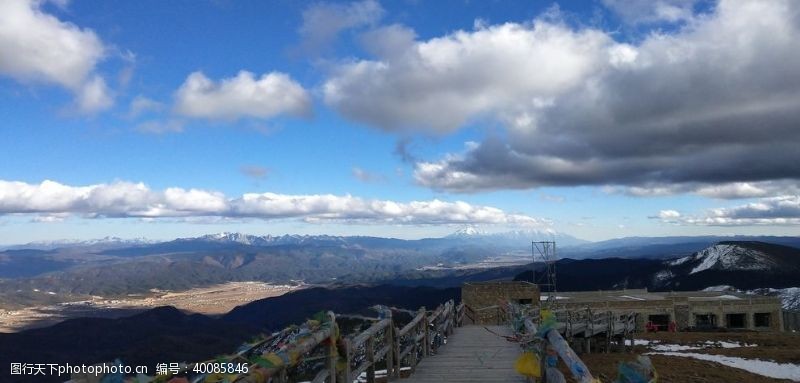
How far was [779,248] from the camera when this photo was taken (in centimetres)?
16412

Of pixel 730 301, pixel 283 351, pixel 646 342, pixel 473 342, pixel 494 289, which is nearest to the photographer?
pixel 283 351

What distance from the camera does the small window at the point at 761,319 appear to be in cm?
4398

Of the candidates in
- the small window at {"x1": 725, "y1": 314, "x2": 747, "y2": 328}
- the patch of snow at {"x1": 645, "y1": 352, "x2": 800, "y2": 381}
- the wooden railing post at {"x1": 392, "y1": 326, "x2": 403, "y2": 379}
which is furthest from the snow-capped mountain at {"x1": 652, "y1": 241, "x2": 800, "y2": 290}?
the wooden railing post at {"x1": 392, "y1": 326, "x2": 403, "y2": 379}

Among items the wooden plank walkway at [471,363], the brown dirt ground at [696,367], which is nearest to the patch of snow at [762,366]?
the brown dirt ground at [696,367]

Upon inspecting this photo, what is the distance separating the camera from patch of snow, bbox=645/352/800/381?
1594 cm

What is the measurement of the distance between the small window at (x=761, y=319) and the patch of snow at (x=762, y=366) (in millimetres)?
31224

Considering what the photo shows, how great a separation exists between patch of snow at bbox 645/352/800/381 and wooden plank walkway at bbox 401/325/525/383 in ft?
26.3

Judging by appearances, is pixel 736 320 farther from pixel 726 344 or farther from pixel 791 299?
pixel 791 299

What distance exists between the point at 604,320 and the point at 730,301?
93.1ft

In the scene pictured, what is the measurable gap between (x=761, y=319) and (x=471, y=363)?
44.0 metres

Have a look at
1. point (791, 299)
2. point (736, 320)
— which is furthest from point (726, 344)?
point (791, 299)

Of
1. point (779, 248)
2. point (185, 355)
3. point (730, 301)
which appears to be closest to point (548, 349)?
point (730, 301)

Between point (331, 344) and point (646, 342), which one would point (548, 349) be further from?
point (646, 342)

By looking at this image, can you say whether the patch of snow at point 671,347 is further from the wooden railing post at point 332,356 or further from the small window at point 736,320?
the small window at point 736,320
